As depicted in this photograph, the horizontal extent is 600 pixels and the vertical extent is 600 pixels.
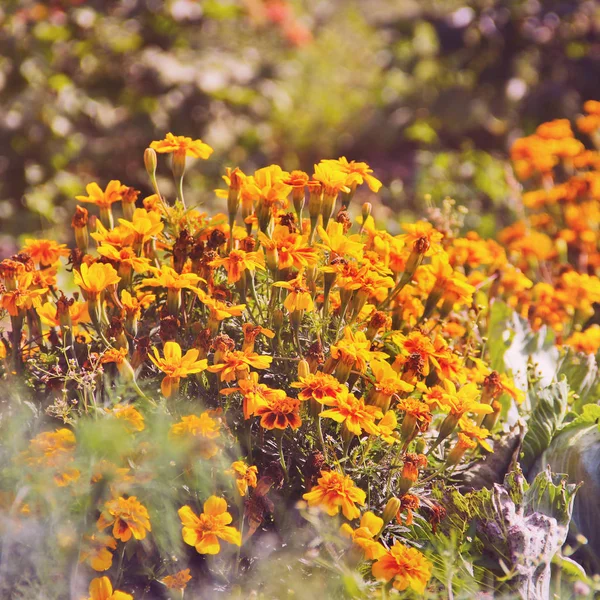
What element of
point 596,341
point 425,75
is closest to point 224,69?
point 425,75

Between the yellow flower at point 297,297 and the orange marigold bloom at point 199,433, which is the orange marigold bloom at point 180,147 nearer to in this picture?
the yellow flower at point 297,297

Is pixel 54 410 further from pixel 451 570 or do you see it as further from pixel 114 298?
pixel 451 570

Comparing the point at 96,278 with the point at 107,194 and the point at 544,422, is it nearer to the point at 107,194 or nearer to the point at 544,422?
the point at 107,194

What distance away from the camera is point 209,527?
130 cm

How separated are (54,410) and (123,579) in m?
0.35

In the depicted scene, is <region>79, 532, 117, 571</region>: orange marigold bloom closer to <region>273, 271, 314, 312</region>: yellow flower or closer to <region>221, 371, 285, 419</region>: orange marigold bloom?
<region>221, 371, 285, 419</region>: orange marigold bloom

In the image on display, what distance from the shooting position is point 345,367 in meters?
1.41

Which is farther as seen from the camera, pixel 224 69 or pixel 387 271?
pixel 224 69

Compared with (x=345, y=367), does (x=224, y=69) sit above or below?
below

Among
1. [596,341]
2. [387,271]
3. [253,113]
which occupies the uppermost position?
[387,271]

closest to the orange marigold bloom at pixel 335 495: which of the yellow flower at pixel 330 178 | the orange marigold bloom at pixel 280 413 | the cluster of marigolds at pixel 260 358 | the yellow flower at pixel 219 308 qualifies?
the cluster of marigolds at pixel 260 358

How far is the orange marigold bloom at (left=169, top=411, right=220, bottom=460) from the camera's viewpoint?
51.1 inches

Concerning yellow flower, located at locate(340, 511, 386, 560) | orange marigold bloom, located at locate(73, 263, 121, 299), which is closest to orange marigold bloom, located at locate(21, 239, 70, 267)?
orange marigold bloom, located at locate(73, 263, 121, 299)

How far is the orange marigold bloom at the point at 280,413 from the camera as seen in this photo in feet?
4.34
